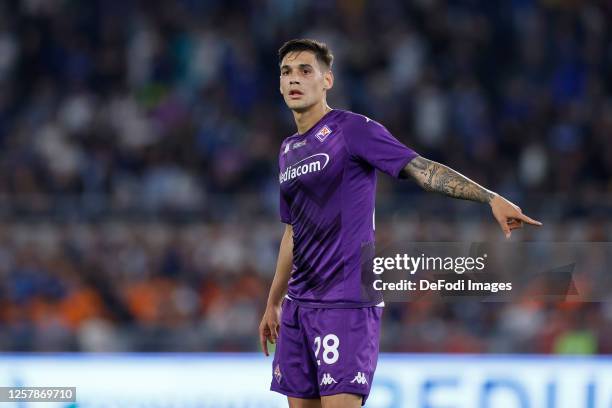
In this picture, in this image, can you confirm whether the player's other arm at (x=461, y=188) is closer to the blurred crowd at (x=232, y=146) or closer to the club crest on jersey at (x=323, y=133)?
the club crest on jersey at (x=323, y=133)

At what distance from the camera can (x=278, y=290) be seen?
5.13 m

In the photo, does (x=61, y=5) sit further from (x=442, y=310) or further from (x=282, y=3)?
(x=442, y=310)

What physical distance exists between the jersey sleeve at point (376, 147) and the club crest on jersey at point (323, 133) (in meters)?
0.08

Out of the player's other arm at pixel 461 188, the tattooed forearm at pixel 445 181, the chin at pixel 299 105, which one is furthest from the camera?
the chin at pixel 299 105

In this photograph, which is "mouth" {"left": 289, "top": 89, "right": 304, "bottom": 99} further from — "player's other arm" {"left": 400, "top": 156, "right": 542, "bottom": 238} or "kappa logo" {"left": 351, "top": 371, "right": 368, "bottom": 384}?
"kappa logo" {"left": 351, "top": 371, "right": 368, "bottom": 384}

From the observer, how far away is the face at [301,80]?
4.75 meters

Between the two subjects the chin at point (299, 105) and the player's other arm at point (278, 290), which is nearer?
the chin at point (299, 105)

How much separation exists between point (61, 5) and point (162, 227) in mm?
4535

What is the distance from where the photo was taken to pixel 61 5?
13.1 metres

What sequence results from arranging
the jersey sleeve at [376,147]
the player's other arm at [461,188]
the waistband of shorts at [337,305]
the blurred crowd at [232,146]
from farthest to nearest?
the blurred crowd at [232,146], the waistband of shorts at [337,305], the jersey sleeve at [376,147], the player's other arm at [461,188]

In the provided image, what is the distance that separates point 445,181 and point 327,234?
1.82 ft

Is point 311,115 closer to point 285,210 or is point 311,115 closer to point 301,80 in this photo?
point 301,80

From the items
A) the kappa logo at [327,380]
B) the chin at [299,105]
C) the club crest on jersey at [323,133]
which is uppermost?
the chin at [299,105]

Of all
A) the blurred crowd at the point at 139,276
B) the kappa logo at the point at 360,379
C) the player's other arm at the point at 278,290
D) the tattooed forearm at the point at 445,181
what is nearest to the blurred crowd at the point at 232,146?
the blurred crowd at the point at 139,276
